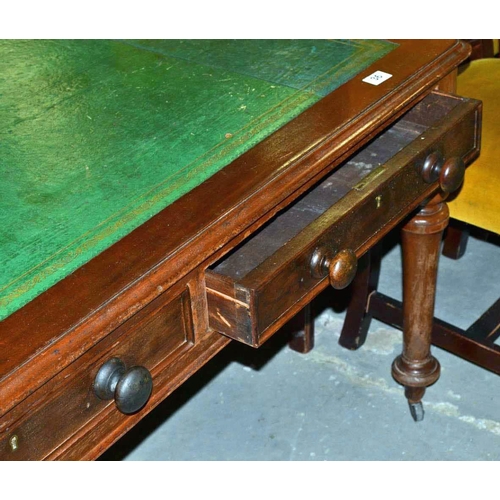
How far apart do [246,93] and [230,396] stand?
0.84 meters

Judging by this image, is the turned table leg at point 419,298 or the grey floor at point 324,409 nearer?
the turned table leg at point 419,298

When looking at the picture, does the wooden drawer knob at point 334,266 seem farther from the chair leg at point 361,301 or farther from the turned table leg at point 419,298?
the chair leg at point 361,301

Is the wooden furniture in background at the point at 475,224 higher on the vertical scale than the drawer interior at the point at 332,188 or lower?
lower

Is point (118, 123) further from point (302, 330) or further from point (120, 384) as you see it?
point (302, 330)

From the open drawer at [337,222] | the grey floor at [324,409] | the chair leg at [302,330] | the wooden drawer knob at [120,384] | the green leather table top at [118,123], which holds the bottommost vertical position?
the grey floor at [324,409]

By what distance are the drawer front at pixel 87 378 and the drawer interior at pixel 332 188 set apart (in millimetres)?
91

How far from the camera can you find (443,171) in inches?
60.3

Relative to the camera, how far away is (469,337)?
6.58ft

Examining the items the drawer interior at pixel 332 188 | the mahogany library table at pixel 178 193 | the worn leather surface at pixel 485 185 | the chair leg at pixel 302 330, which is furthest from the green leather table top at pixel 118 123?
the chair leg at pixel 302 330

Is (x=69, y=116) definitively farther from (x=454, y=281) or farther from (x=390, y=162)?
(x=454, y=281)

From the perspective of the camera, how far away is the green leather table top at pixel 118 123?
47.3 inches

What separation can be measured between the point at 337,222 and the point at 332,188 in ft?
0.39

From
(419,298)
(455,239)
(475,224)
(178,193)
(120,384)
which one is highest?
(178,193)

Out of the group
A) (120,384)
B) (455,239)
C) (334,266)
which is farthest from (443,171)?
(455,239)
